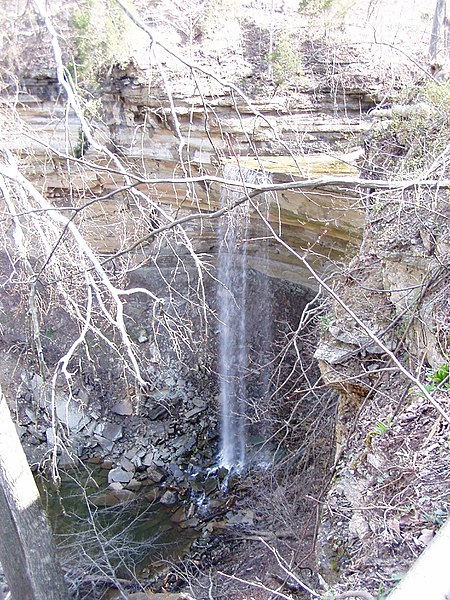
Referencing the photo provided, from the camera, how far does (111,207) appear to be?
8961 mm

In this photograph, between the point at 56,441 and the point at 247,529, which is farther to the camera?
the point at 247,529

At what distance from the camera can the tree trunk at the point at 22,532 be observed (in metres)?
4.12

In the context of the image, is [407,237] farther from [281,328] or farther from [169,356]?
[169,356]

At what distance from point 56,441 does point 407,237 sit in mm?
2938

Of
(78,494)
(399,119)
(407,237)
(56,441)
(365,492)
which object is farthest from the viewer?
(78,494)

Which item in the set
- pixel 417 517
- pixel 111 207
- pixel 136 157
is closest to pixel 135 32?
pixel 136 157

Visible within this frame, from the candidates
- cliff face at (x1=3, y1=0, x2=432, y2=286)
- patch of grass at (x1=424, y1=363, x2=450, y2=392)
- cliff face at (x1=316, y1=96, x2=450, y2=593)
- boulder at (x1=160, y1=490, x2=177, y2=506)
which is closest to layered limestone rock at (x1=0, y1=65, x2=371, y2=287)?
cliff face at (x1=3, y1=0, x2=432, y2=286)

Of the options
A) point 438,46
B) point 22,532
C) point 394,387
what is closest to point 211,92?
point 438,46

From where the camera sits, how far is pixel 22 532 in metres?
4.26

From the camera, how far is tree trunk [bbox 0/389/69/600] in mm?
4125

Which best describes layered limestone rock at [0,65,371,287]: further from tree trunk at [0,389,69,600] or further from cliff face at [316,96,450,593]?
tree trunk at [0,389,69,600]

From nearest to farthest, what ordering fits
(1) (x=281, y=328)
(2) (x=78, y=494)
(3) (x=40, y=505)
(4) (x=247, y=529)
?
(3) (x=40, y=505) < (4) (x=247, y=529) < (2) (x=78, y=494) < (1) (x=281, y=328)

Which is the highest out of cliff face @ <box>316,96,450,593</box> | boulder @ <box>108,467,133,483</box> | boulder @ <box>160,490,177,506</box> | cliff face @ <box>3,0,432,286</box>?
cliff face @ <box>3,0,432,286</box>

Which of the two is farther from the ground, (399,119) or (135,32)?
(135,32)
